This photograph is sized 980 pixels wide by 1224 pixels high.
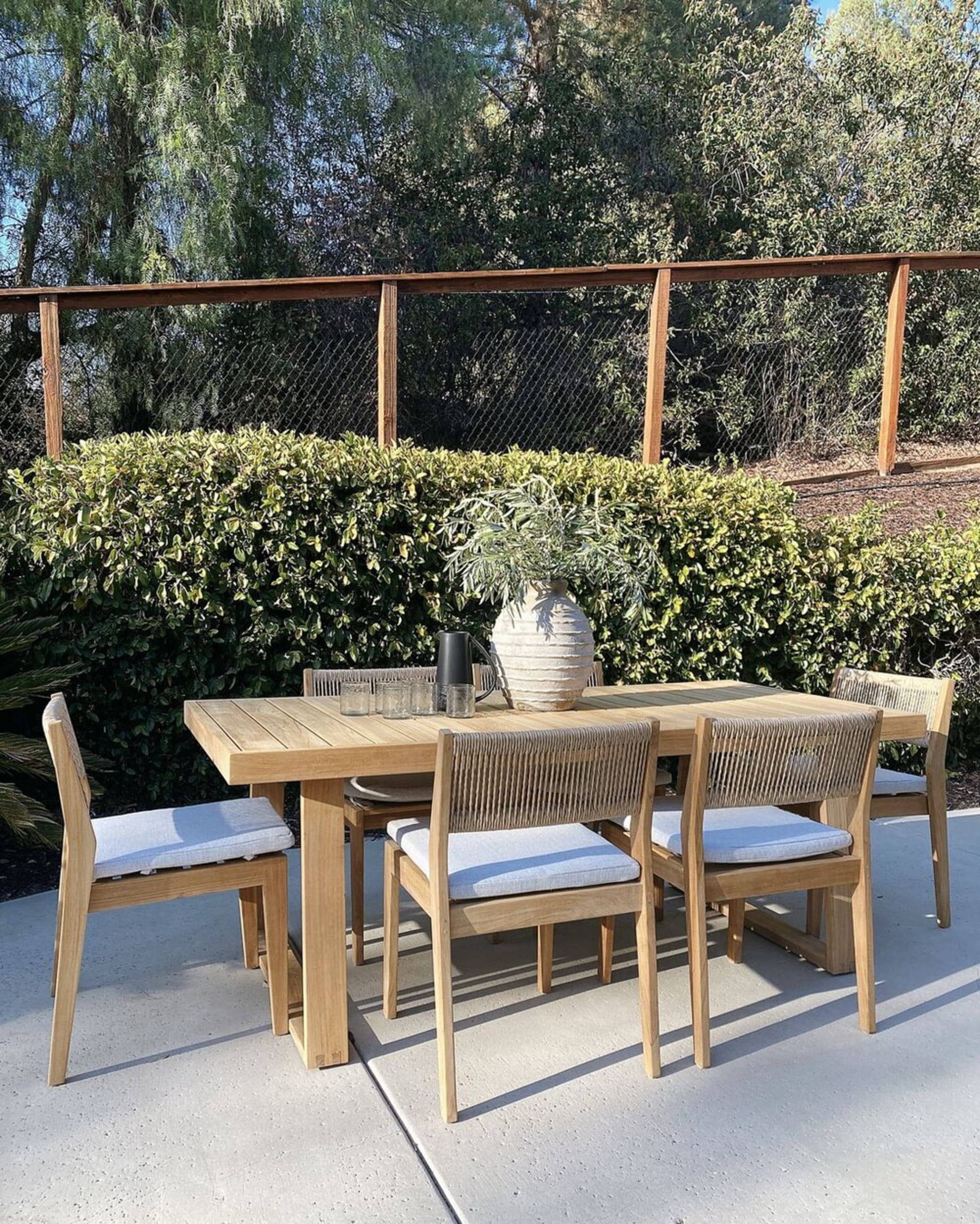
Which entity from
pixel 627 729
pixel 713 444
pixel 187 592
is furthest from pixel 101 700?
pixel 713 444

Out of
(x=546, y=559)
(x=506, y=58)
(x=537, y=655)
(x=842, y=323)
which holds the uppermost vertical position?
(x=506, y=58)

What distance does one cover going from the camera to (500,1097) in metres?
2.32

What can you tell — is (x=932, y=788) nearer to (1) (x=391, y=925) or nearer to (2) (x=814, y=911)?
(2) (x=814, y=911)

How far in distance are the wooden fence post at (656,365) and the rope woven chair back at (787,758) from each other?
3.44 metres

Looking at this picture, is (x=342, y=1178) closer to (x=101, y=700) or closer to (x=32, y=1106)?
(x=32, y=1106)

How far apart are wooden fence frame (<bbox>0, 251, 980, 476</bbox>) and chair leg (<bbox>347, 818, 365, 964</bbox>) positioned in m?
2.56

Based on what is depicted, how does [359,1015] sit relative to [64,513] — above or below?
below

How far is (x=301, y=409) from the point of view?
6.54 metres

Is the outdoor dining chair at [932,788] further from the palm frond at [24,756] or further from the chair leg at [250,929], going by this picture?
the palm frond at [24,756]

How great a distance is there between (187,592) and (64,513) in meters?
0.57

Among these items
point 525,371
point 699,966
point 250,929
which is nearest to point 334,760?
point 250,929

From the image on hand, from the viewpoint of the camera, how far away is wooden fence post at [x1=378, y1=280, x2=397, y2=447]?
5402 millimetres

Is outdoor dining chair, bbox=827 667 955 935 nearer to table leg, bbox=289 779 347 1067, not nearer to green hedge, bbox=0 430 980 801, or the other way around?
green hedge, bbox=0 430 980 801

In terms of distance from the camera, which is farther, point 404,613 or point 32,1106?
point 404,613
